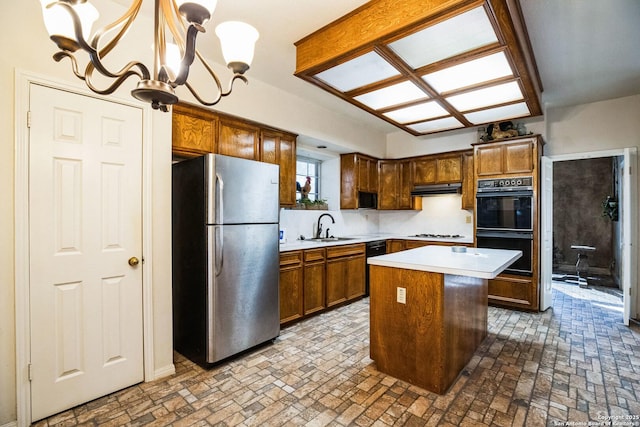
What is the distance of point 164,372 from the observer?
8.11 feet

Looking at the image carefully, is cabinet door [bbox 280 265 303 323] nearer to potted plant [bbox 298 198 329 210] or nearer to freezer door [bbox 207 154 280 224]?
freezer door [bbox 207 154 280 224]

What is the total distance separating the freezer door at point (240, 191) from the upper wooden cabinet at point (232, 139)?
1.86 feet

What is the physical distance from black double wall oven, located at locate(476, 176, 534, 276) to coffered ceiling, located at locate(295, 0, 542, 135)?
1042 mm

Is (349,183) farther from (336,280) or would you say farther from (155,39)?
(155,39)

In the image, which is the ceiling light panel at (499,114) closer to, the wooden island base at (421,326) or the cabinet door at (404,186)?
the cabinet door at (404,186)

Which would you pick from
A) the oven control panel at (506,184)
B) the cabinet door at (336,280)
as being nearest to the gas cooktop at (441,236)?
the oven control panel at (506,184)

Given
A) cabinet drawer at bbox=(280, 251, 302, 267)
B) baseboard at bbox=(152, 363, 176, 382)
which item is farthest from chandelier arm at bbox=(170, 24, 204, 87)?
cabinet drawer at bbox=(280, 251, 302, 267)

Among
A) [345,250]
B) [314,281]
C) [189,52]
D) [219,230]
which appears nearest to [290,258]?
[314,281]

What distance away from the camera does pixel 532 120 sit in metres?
4.36

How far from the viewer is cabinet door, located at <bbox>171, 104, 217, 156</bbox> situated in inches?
111

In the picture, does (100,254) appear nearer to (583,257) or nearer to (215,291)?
(215,291)

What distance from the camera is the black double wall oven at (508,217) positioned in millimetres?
4004

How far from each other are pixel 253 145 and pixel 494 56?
2403 millimetres

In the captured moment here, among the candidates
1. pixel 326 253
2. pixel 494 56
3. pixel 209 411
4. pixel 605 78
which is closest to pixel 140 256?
pixel 209 411
